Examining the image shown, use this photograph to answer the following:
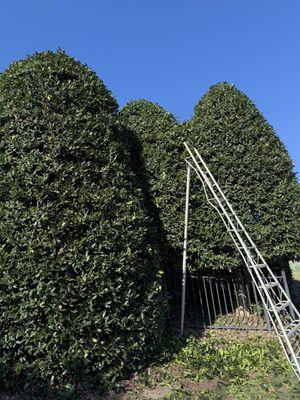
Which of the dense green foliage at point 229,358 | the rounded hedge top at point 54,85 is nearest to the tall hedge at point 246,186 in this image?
the dense green foliage at point 229,358

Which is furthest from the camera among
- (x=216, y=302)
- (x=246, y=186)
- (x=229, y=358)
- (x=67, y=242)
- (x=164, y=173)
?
(x=216, y=302)

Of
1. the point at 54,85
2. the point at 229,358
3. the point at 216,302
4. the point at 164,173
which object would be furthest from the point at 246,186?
the point at 54,85

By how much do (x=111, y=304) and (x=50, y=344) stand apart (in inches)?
32.5

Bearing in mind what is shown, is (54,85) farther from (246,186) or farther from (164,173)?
(246,186)

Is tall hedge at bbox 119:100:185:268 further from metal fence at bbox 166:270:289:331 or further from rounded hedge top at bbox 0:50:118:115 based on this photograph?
rounded hedge top at bbox 0:50:118:115

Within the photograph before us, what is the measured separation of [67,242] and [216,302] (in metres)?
5.01

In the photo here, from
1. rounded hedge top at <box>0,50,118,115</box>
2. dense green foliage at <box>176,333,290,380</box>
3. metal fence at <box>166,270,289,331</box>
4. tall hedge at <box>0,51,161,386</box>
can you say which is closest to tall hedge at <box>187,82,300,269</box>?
metal fence at <box>166,270,289,331</box>

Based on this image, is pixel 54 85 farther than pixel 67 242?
Yes

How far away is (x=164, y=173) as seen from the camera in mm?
7605

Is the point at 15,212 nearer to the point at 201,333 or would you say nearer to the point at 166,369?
the point at 166,369

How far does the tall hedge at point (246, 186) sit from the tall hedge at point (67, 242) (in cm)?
222

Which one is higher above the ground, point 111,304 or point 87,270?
point 87,270

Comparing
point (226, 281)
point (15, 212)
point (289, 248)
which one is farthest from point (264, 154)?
point (15, 212)

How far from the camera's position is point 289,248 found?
754cm
